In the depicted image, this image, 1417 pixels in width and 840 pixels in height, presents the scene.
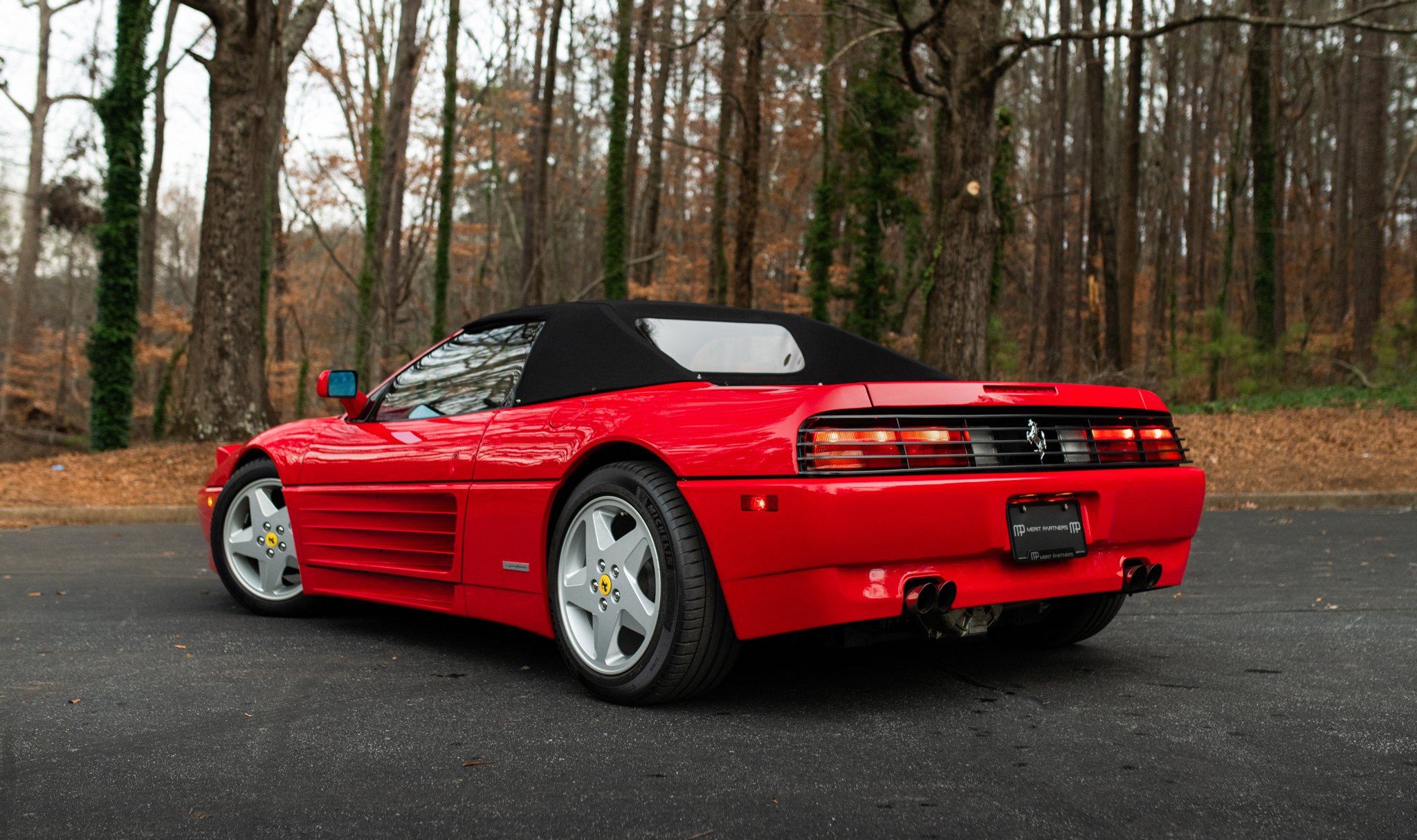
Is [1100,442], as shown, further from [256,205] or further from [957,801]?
[256,205]

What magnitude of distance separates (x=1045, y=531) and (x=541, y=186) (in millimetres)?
25682

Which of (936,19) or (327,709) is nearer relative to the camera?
(327,709)

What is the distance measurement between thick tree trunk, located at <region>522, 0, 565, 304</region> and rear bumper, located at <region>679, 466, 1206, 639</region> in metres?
24.3

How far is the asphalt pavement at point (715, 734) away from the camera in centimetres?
257

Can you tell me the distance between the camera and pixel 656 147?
95.0 feet

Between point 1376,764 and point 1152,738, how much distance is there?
0.54 meters

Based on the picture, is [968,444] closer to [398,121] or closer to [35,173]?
[398,121]

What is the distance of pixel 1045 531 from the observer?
3.56m

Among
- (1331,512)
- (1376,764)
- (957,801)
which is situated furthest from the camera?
(1331,512)

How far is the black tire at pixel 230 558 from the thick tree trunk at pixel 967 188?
791 cm

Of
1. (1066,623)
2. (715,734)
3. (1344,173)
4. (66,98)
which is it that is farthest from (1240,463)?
(66,98)

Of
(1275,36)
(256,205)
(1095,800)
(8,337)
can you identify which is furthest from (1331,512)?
(8,337)

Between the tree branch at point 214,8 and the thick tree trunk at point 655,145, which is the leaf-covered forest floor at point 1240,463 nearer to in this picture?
the tree branch at point 214,8

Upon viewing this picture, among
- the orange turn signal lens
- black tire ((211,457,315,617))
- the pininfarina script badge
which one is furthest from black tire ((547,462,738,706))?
black tire ((211,457,315,617))
